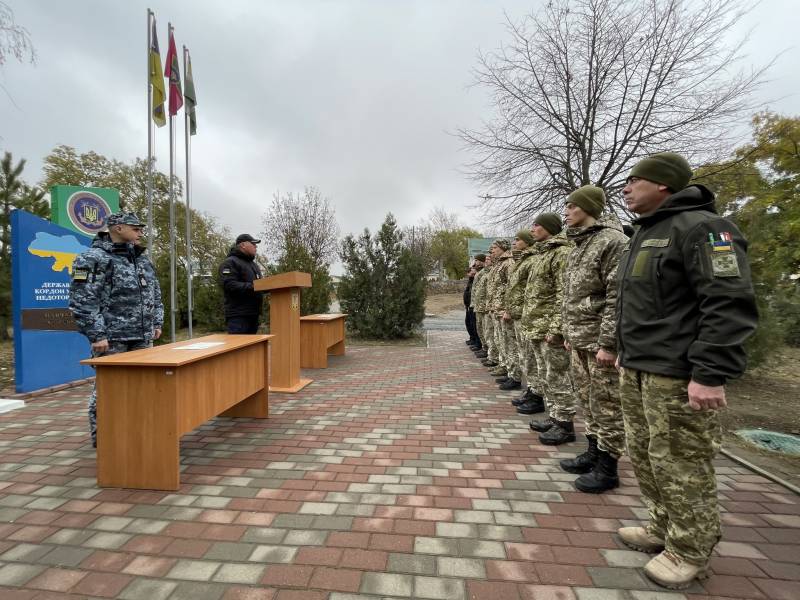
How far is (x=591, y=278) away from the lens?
2826 millimetres

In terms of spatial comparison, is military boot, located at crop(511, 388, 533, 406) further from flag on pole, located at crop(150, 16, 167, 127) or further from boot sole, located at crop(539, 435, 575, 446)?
flag on pole, located at crop(150, 16, 167, 127)

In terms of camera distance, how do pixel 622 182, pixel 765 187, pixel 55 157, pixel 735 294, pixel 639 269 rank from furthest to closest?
1. pixel 55 157
2. pixel 622 182
3. pixel 765 187
4. pixel 639 269
5. pixel 735 294

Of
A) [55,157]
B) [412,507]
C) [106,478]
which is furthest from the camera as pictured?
[55,157]

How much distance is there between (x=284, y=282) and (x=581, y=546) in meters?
3.91

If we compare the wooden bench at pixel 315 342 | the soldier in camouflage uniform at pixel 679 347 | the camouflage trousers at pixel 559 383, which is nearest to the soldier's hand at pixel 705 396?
the soldier in camouflage uniform at pixel 679 347

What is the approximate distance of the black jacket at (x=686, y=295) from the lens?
1545 millimetres

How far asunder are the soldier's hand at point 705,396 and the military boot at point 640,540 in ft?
2.85

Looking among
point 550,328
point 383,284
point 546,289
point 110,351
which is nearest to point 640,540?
point 550,328

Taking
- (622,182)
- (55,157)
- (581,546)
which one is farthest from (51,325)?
(55,157)

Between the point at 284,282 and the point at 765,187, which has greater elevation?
the point at 765,187

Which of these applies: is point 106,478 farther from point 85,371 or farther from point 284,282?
point 85,371

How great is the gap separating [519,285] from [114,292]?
13.4 ft

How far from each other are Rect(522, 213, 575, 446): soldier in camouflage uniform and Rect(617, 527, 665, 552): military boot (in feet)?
4.56

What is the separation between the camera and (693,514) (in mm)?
1747
